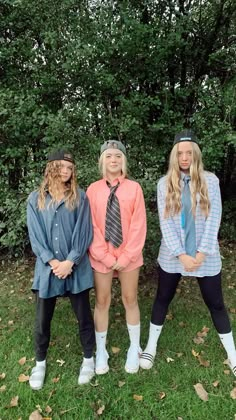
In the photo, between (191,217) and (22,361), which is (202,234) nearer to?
(191,217)

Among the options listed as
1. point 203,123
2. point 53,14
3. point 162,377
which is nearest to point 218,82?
point 203,123

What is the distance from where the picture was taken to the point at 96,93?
15.7 feet

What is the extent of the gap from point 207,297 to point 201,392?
0.78 m

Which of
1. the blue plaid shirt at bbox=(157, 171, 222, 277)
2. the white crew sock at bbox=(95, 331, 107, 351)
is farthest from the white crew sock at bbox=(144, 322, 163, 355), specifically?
the blue plaid shirt at bbox=(157, 171, 222, 277)

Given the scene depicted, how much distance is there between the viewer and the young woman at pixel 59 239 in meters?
2.98

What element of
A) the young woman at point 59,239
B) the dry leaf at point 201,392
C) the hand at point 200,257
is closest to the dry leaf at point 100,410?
the young woman at point 59,239

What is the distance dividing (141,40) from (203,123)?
4.37ft

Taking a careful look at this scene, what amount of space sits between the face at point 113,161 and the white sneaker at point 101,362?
5.48ft

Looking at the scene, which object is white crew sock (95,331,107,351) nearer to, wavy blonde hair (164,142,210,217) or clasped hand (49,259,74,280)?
clasped hand (49,259,74,280)

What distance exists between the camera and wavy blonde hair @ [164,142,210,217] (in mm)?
3053

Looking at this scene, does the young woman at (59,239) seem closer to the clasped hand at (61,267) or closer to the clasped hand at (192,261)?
the clasped hand at (61,267)

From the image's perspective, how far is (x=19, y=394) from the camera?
3.07 metres

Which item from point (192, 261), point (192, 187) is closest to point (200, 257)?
point (192, 261)

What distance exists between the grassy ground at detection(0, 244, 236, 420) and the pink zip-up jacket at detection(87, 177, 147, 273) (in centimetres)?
103
